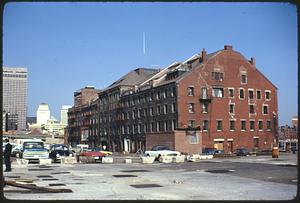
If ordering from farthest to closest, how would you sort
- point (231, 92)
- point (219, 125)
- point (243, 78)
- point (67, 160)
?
point (243, 78) < point (231, 92) < point (219, 125) < point (67, 160)

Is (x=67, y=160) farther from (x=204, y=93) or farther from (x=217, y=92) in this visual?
(x=217, y=92)

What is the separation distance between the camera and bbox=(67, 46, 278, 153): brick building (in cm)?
6366

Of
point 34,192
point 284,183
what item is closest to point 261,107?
point 284,183

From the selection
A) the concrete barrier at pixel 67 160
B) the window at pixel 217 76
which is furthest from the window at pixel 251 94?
the concrete barrier at pixel 67 160

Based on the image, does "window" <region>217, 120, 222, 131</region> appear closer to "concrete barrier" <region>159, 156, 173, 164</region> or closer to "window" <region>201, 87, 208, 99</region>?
"window" <region>201, 87, 208, 99</region>

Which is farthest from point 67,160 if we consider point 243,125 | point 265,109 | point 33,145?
point 265,109

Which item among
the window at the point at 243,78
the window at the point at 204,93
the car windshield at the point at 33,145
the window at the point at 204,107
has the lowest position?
the car windshield at the point at 33,145

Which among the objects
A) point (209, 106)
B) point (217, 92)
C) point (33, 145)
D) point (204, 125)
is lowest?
point (33, 145)

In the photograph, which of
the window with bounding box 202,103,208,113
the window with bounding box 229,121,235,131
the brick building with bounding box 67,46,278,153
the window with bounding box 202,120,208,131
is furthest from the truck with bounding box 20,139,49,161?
the window with bounding box 229,121,235,131

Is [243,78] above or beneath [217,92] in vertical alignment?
above

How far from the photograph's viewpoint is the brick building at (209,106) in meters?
63.7

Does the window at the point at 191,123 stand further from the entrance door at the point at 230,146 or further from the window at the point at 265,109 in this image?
the window at the point at 265,109

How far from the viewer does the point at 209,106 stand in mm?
65938

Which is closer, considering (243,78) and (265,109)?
(243,78)
